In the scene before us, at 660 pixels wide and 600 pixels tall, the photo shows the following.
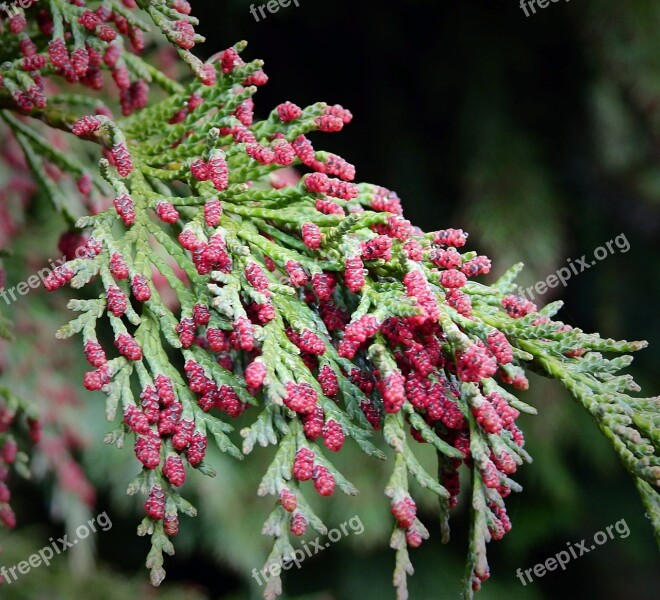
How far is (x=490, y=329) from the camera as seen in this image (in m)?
1.03

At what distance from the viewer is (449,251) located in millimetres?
1062

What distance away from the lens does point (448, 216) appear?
11.3 feet

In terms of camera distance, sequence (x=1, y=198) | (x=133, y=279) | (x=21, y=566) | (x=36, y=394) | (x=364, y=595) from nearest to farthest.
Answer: (x=133, y=279) → (x=1, y=198) → (x=36, y=394) → (x=21, y=566) → (x=364, y=595)

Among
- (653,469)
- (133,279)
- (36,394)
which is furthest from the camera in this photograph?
(36,394)

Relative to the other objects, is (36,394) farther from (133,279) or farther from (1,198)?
(133,279)

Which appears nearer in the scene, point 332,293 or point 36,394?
point 332,293

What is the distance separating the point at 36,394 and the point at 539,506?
2619 mm

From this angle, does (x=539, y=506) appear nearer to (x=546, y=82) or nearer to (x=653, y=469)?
(x=546, y=82)

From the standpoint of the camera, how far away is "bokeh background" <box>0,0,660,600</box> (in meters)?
2.75

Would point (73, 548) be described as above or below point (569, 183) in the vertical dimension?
below

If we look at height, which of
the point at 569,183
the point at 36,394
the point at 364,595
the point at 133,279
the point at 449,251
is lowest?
the point at 364,595

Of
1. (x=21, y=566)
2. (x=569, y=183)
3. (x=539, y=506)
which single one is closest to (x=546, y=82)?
(x=569, y=183)

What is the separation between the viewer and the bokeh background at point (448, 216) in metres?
2.75

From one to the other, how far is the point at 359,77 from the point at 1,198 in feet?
6.28
